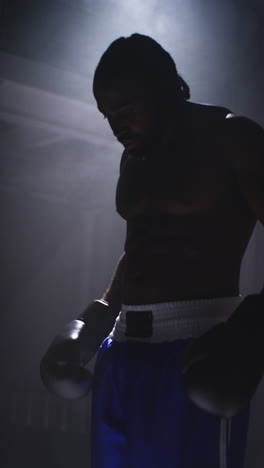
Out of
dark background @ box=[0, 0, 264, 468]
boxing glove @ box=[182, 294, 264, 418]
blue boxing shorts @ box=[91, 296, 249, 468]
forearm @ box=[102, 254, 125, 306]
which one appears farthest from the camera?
dark background @ box=[0, 0, 264, 468]

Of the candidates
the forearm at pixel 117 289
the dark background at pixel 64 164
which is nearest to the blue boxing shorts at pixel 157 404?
the forearm at pixel 117 289

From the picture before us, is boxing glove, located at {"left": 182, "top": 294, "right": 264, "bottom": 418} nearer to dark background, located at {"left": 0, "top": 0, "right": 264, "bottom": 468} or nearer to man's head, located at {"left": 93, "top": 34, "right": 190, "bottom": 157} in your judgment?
man's head, located at {"left": 93, "top": 34, "right": 190, "bottom": 157}

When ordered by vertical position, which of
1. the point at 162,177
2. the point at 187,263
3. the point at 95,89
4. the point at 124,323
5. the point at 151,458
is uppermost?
the point at 95,89

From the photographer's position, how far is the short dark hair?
2.78 feet

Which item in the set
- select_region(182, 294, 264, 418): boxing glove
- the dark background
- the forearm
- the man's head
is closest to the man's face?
the man's head

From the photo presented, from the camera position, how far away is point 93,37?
286 cm

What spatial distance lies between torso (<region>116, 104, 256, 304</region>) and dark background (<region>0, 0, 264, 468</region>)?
6.75 ft

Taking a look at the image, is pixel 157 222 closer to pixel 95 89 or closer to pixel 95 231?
pixel 95 89

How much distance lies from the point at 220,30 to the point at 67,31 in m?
0.98

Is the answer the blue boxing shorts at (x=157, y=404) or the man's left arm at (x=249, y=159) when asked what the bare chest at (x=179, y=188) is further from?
the blue boxing shorts at (x=157, y=404)

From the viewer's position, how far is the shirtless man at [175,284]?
0.62 meters

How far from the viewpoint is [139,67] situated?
86cm

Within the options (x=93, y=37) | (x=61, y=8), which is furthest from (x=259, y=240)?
(x=61, y=8)

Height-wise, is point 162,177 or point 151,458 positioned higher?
point 162,177
